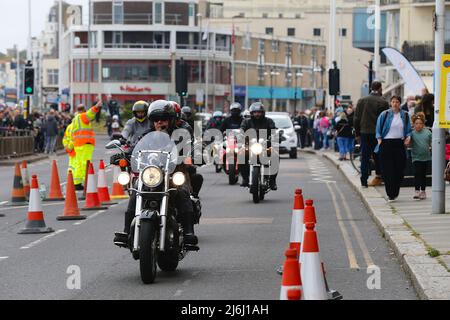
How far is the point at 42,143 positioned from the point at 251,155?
1119 inches

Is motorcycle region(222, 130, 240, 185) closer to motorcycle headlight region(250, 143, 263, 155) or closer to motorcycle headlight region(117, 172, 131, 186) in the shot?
motorcycle headlight region(250, 143, 263, 155)

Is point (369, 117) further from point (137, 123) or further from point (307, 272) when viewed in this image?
point (307, 272)

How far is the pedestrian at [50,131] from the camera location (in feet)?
154

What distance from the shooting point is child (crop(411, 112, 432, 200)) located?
64.9 ft

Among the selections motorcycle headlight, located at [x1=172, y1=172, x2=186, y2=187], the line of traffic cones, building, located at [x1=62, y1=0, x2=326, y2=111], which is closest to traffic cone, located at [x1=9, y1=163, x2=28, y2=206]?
motorcycle headlight, located at [x1=172, y1=172, x2=186, y2=187]

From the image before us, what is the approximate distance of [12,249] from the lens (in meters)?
14.5

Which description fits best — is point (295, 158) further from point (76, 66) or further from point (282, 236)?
point (76, 66)

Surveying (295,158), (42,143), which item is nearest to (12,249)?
(295,158)

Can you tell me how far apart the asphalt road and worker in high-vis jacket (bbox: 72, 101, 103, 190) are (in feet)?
10.2

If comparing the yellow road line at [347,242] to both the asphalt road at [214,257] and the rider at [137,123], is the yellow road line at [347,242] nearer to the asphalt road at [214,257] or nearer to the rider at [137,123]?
the asphalt road at [214,257]

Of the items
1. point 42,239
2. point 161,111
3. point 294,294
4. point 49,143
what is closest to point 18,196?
point 42,239

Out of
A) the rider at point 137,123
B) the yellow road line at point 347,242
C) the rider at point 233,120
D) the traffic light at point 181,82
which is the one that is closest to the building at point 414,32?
the traffic light at point 181,82

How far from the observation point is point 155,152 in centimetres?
1171
